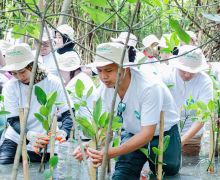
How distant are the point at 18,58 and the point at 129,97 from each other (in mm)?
953

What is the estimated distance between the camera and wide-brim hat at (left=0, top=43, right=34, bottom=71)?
3648 mm

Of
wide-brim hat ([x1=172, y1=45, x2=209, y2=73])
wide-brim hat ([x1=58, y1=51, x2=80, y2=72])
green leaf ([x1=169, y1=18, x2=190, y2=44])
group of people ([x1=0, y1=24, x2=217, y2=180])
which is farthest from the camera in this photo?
wide-brim hat ([x1=58, y1=51, x2=80, y2=72])

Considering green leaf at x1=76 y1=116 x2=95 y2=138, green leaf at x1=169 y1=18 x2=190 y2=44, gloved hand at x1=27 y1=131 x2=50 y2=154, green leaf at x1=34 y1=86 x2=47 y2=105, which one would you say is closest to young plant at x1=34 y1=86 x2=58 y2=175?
green leaf at x1=34 y1=86 x2=47 y2=105

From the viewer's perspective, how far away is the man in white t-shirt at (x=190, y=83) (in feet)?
13.6

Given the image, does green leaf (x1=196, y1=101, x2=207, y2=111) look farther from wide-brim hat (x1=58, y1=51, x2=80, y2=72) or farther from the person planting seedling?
wide-brim hat (x1=58, y1=51, x2=80, y2=72)

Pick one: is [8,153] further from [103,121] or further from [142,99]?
[103,121]

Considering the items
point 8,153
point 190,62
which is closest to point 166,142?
point 190,62

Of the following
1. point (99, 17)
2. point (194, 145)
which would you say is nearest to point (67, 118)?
point (194, 145)

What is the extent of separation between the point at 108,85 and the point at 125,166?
0.77 meters

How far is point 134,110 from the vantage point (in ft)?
10.6

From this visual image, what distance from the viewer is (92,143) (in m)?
2.66

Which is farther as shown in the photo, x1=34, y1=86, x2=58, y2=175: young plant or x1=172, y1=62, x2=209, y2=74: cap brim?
x1=172, y1=62, x2=209, y2=74: cap brim

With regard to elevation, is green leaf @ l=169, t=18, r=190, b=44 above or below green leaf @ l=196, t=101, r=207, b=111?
above

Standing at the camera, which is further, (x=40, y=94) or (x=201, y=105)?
(x=201, y=105)
